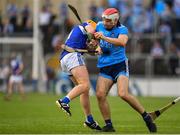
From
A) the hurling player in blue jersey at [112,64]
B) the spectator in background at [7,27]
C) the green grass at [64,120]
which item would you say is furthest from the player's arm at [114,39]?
the spectator in background at [7,27]

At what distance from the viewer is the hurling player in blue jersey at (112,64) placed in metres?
15.9

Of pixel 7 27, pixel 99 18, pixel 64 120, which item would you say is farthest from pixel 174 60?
pixel 64 120

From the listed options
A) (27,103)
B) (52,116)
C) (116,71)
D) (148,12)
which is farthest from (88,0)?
(116,71)

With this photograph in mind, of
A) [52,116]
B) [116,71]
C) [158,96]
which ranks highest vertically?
[116,71]

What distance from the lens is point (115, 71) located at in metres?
16.1

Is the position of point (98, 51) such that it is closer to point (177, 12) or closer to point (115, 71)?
point (115, 71)

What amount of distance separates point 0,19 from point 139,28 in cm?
697

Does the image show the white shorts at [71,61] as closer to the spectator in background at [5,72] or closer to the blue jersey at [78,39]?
the blue jersey at [78,39]

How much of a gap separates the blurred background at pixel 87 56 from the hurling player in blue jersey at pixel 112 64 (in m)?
19.6

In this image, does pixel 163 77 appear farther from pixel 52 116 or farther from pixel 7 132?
pixel 7 132

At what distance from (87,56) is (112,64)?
824 inches

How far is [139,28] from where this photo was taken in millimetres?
36719

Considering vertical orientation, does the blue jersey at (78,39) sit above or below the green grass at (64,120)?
above

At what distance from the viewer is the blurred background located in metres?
36.2
